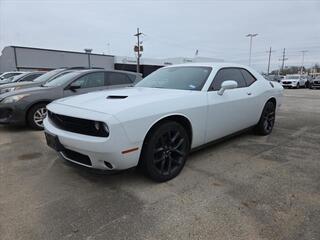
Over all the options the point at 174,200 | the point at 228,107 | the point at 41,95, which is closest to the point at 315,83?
the point at 228,107

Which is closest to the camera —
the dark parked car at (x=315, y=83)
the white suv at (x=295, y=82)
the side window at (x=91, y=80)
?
the side window at (x=91, y=80)

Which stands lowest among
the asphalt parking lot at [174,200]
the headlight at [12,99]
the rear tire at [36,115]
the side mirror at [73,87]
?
the asphalt parking lot at [174,200]

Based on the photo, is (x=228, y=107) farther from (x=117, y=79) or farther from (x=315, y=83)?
(x=315, y=83)

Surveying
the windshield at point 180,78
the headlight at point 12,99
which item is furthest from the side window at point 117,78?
the windshield at point 180,78

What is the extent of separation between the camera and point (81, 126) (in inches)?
108

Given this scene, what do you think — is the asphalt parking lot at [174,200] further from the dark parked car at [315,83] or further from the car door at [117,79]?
the dark parked car at [315,83]

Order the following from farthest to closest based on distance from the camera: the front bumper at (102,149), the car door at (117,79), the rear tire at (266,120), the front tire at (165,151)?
the car door at (117,79), the rear tire at (266,120), the front tire at (165,151), the front bumper at (102,149)

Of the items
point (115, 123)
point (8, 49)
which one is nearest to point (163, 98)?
point (115, 123)

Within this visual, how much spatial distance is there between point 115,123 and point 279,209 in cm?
183

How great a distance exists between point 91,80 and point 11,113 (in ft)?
6.55

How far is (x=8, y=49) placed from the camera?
31.1 meters

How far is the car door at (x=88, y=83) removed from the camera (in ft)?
20.4

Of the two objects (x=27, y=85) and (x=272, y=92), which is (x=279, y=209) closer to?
(x=272, y=92)

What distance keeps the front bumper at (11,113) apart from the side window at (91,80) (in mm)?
1400
